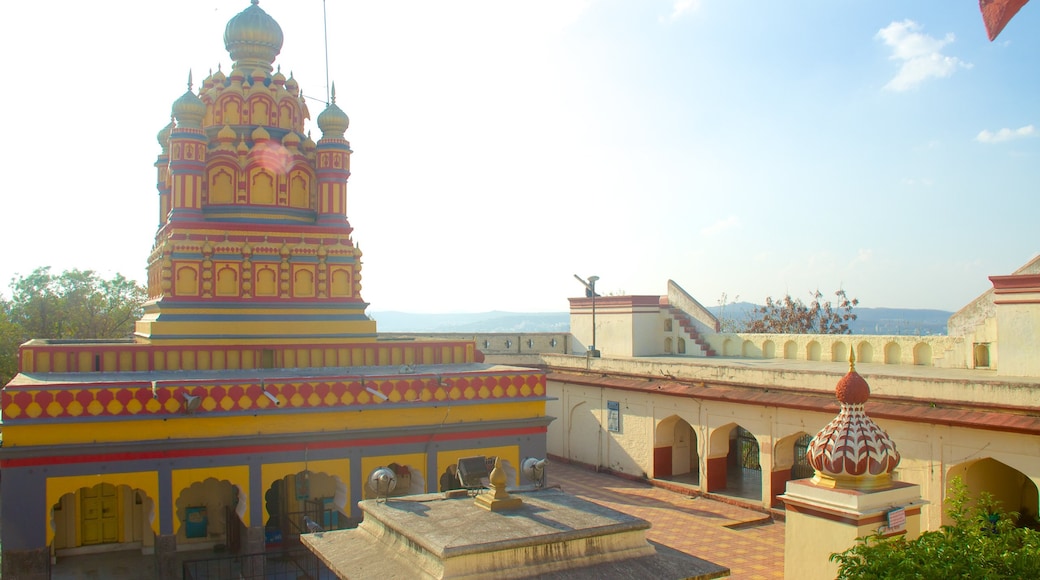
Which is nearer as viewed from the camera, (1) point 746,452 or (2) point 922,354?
(2) point 922,354

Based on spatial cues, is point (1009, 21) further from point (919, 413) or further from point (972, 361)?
point (972, 361)

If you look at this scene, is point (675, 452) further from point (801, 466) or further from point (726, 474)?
point (801, 466)

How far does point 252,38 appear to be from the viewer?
2255 cm

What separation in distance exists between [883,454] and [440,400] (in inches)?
400

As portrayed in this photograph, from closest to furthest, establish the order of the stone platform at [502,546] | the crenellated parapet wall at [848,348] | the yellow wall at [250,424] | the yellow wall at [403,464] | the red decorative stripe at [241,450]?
the stone platform at [502,546]
the red decorative stripe at [241,450]
the yellow wall at [250,424]
the yellow wall at [403,464]
the crenellated parapet wall at [848,348]

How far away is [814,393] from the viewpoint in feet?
62.6

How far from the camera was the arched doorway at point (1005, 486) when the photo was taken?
16.5 m

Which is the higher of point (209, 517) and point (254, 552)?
point (209, 517)

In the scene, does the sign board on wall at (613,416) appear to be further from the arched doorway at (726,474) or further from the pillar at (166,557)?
the pillar at (166,557)

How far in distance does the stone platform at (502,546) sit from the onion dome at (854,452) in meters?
2.71

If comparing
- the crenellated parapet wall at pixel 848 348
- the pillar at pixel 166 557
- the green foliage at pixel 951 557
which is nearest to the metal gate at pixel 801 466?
the crenellated parapet wall at pixel 848 348

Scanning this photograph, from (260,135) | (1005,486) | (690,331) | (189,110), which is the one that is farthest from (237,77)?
(1005,486)

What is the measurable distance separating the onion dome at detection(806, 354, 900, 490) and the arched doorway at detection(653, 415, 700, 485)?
13739 millimetres

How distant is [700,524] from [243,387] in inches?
419
